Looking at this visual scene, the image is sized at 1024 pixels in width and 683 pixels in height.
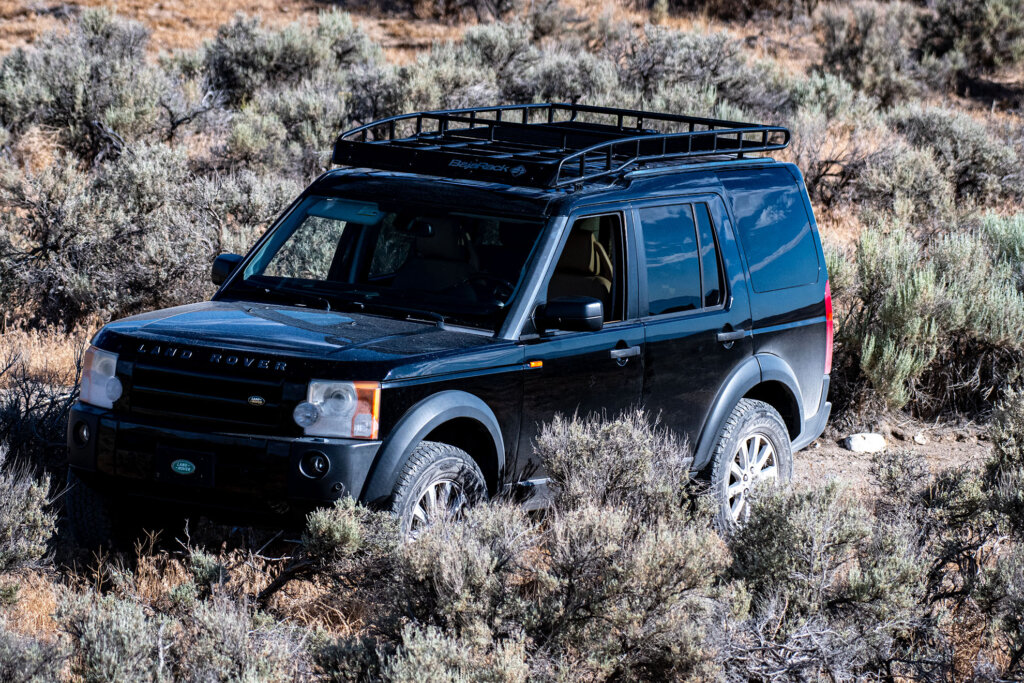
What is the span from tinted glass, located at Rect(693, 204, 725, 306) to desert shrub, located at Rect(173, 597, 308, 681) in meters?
2.95

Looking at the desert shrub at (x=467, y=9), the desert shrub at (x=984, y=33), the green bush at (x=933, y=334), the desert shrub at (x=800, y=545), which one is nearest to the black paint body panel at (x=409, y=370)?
the desert shrub at (x=800, y=545)

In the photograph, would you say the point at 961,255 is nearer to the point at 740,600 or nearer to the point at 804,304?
the point at 804,304

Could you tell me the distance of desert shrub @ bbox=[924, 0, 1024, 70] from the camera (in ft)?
82.5

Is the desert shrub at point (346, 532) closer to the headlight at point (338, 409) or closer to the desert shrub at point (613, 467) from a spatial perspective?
the headlight at point (338, 409)

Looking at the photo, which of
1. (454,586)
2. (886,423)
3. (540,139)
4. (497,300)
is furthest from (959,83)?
(454,586)

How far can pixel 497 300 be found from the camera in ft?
17.5

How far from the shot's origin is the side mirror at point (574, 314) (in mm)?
5074

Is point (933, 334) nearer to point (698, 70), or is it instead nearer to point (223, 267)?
point (223, 267)

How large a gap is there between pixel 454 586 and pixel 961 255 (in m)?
7.03

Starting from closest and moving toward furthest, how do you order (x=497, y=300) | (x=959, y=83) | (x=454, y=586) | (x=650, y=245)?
(x=454, y=586), (x=497, y=300), (x=650, y=245), (x=959, y=83)

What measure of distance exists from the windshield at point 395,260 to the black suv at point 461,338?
10mm

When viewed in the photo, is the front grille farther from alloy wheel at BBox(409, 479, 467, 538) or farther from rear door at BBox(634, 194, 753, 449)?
rear door at BBox(634, 194, 753, 449)

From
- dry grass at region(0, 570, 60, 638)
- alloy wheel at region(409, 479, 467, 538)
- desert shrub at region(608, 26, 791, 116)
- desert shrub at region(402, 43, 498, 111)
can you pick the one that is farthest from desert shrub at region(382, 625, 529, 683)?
desert shrub at region(608, 26, 791, 116)

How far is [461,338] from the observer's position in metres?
5.09
